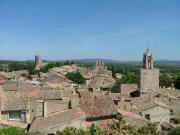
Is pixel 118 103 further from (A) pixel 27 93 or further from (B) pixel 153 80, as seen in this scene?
(B) pixel 153 80

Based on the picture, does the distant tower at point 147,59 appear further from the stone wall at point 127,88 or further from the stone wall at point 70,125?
the stone wall at point 70,125

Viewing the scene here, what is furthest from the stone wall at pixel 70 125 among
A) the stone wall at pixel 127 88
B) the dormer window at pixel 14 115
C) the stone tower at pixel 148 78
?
the stone tower at pixel 148 78

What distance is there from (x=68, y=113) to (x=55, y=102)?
11.7 feet

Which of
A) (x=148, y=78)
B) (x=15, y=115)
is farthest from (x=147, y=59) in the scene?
(x=15, y=115)

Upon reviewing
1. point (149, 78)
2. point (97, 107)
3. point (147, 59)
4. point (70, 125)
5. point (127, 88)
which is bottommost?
point (127, 88)

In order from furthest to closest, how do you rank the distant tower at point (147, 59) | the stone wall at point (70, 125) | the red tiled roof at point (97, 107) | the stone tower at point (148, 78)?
the stone tower at point (148, 78) < the distant tower at point (147, 59) < the red tiled roof at point (97, 107) < the stone wall at point (70, 125)

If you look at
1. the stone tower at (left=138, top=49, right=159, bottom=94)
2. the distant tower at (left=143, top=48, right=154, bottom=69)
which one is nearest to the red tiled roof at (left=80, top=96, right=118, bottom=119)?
the distant tower at (left=143, top=48, right=154, bottom=69)

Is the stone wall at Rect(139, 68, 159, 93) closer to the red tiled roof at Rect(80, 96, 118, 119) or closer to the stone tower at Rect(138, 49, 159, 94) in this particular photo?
the stone tower at Rect(138, 49, 159, 94)

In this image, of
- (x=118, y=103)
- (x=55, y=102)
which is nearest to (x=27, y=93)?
(x=55, y=102)

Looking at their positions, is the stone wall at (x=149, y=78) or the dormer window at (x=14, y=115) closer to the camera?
the dormer window at (x=14, y=115)

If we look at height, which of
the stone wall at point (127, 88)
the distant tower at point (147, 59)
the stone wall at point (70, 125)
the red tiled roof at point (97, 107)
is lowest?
the stone wall at point (127, 88)

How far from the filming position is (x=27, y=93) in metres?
39.8

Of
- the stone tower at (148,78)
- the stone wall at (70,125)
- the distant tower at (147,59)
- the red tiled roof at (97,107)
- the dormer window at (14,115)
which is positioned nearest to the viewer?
the stone wall at (70,125)

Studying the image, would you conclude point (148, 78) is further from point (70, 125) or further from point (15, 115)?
point (70, 125)
